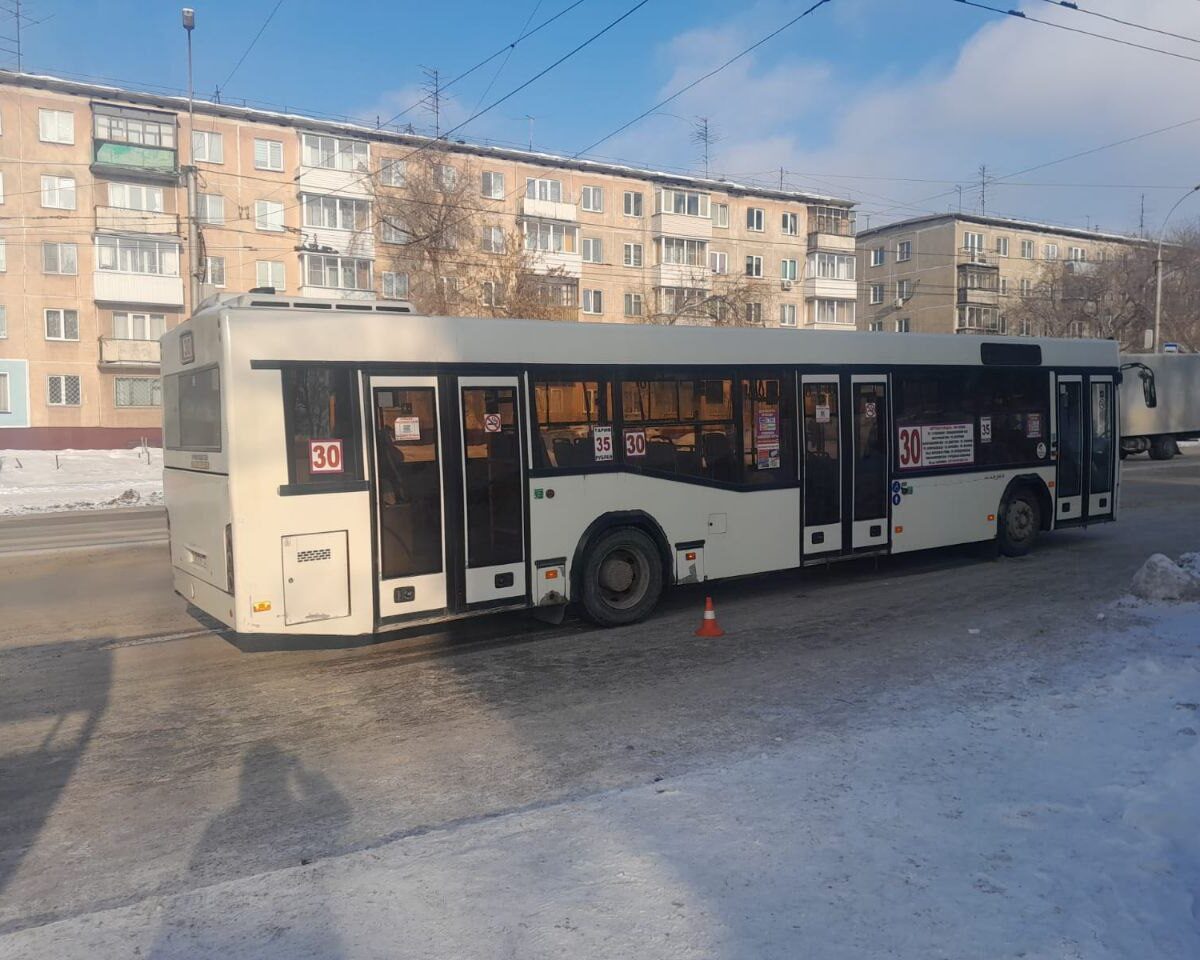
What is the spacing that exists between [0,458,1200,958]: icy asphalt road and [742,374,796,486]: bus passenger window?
1420 millimetres

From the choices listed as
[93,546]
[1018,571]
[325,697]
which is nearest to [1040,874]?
[325,697]

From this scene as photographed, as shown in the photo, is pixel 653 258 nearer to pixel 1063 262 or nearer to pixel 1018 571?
pixel 1063 262

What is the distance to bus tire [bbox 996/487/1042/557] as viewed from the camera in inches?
487

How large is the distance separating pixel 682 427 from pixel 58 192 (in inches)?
1613

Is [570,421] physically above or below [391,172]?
below

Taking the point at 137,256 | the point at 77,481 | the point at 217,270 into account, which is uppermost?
the point at 137,256

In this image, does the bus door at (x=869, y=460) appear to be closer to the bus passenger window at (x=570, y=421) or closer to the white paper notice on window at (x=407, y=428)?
the bus passenger window at (x=570, y=421)

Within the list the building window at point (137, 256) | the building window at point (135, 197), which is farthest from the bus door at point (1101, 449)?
the building window at point (135, 197)

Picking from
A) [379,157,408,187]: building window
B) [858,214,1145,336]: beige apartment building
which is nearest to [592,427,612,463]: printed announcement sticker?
[379,157,408,187]: building window

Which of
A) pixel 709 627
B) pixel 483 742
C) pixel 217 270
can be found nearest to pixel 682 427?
pixel 709 627

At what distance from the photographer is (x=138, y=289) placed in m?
41.6

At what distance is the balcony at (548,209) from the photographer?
47906 mm

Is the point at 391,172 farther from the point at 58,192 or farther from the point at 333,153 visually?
the point at 58,192

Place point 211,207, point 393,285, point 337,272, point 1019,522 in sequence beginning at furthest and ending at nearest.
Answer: point 393,285, point 337,272, point 211,207, point 1019,522
